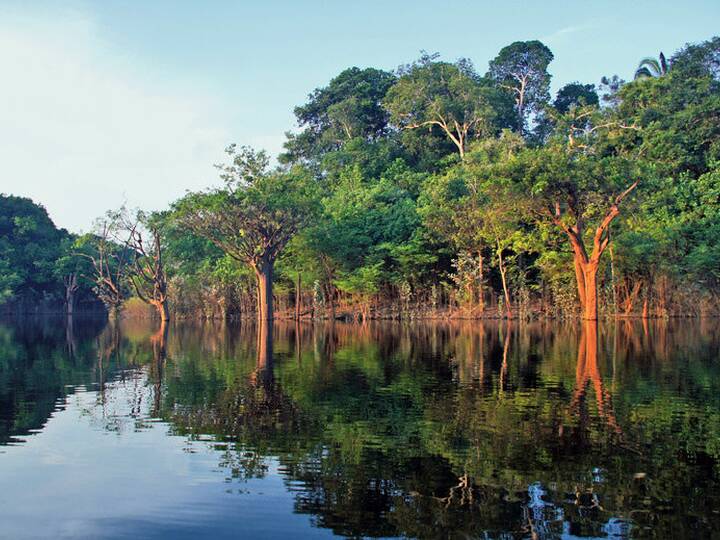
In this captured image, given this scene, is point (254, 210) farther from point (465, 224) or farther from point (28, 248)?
point (28, 248)

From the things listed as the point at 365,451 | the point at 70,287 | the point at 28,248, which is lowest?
the point at 365,451

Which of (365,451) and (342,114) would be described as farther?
(342,114)

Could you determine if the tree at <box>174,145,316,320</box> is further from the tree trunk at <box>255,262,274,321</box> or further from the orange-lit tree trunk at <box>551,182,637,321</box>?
the orange-lit tree trunk at <box>551,182,637,321</box>

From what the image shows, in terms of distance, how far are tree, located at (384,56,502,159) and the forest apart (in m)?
0.20

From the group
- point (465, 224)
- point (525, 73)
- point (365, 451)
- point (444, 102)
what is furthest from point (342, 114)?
point (365, 451)

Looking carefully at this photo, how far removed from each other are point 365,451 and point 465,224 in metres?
32.8

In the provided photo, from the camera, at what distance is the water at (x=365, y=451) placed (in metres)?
6.09

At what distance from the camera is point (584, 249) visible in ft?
110

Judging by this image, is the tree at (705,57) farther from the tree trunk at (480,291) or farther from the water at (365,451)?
the water at (365,451)

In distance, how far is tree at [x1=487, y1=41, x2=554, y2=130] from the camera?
69812 mm

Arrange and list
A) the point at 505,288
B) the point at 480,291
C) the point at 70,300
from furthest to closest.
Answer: the point at 70,300
the point at 480,291
the point at 505,288

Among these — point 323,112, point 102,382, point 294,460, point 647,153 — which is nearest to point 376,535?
point 294,460

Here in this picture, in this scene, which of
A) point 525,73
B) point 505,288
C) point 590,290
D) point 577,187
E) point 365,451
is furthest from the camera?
point 525,73

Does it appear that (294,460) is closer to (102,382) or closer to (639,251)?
(102,382)
